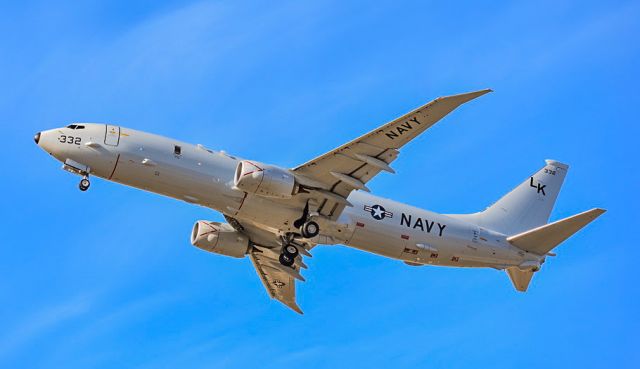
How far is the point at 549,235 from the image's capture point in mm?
58031

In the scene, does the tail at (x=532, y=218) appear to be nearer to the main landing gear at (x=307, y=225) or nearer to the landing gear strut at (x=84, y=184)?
the main landing gear at (x=307, y=225)

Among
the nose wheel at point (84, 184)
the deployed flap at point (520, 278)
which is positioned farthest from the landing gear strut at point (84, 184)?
the deployed flap at point (520, 278)

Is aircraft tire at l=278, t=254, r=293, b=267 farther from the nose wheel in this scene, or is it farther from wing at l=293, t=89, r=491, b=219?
the nose wheel

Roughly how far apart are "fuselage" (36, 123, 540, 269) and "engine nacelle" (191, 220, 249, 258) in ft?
15.5

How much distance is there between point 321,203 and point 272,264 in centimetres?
1032

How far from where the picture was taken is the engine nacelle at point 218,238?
59.6 metres

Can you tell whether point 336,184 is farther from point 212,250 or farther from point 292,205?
point 212,250

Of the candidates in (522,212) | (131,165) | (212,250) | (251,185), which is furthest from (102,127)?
(522,212)

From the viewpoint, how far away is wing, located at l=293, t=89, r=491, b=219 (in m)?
48.3

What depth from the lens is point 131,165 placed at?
5106 centimetres

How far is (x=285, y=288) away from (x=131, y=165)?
1710cm

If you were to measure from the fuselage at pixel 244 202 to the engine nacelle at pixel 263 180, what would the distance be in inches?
52.8

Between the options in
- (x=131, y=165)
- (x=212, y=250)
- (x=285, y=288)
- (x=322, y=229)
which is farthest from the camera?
(x=285, y=288)

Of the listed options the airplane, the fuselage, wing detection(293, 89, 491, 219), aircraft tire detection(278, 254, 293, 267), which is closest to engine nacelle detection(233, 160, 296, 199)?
the airplane
